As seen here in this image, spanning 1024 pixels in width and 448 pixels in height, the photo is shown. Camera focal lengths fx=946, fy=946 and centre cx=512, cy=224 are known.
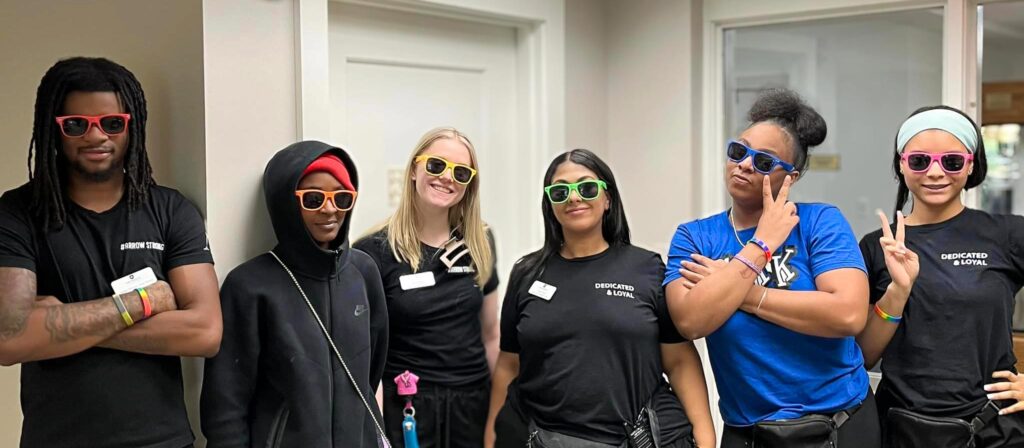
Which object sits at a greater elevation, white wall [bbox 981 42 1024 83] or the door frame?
white wall [bbox 981 42 1024 83]

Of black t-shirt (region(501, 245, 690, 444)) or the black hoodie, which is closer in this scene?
the black hoodie

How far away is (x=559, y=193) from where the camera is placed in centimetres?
250

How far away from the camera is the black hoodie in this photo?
2307 mm

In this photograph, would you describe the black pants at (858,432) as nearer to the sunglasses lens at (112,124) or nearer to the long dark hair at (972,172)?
the long dark hair at (972,172)

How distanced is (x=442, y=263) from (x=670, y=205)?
1559 mm

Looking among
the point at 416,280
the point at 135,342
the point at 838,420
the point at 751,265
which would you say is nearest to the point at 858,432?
→ the point at 838,420

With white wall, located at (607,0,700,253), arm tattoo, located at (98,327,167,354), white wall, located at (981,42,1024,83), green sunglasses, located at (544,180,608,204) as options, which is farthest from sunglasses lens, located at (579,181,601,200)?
white wall, located at (981,42,1024,83)

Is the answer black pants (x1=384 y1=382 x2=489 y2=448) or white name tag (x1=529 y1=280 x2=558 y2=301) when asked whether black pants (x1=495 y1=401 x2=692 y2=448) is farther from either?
white name tag (x1=529 y1=280 x2=558 y2=301)

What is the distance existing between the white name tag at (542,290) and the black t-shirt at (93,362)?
0.87 meters

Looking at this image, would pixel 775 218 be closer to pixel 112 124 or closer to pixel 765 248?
pixel 765 248

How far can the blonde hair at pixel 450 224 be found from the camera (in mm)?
2754

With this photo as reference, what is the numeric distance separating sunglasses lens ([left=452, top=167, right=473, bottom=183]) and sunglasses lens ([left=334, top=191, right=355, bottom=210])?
1.32 ft

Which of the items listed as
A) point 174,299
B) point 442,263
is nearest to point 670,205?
point 442,263

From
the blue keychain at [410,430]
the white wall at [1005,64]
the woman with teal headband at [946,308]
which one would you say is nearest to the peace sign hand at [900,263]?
the woman with teal headband at [946,308]
